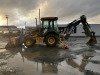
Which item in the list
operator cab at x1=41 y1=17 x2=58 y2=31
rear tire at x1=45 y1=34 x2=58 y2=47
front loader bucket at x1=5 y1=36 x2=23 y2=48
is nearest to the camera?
front loader bucket at x1=5 y1=36 x2=23 y2=48

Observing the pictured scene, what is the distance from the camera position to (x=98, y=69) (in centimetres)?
841

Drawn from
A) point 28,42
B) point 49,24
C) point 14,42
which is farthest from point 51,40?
point 14,42

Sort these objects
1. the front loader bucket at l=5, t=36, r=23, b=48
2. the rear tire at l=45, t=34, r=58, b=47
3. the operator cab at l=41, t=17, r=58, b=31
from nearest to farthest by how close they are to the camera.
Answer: the front loader bucket at l=5, t=36, r=23, b=48 → the rear tire at l=45, t=34, r=58, b=47 → the operator cab at l=41, t=17, r=58, b=31

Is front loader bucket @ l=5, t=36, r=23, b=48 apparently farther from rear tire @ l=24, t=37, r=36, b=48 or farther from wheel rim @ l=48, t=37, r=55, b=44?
wheel rim @ l=48, t=37, r=55, b=44

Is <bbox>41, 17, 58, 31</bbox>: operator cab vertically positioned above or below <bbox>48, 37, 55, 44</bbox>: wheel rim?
above

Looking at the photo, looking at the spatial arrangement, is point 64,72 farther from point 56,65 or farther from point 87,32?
point 87,32

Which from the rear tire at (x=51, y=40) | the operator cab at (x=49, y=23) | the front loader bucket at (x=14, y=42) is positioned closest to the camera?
the front loader bucket at (x=14, y=42)

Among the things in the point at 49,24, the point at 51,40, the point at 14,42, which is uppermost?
the point at 49,24

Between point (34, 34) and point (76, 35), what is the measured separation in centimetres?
2363

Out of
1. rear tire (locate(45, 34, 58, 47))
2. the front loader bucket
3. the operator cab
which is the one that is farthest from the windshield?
the front loader bucket

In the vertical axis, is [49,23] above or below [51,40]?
above

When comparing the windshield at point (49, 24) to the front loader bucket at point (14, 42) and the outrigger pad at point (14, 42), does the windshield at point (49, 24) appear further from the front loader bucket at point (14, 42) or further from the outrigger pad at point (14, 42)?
the outrigger pad at point (14, 42)

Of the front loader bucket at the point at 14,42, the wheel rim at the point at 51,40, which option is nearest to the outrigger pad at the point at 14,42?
the front loader bucket at the point at 14,42

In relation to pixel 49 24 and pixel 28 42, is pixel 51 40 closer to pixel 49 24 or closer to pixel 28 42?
pixel 49 24
